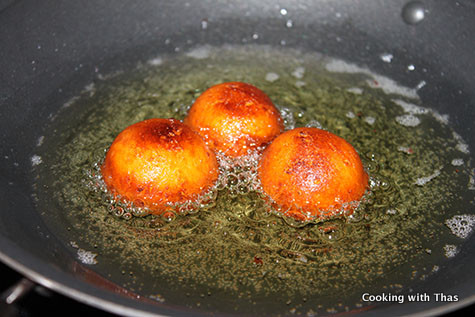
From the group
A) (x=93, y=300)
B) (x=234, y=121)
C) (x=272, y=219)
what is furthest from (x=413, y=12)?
(x=93, y=300)

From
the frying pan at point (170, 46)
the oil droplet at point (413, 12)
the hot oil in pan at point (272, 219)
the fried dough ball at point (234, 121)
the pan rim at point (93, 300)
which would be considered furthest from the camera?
the oil droplet at point (413, 12)

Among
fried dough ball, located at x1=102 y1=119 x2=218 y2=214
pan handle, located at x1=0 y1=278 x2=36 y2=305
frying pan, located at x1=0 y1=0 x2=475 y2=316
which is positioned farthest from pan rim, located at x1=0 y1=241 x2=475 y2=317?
fried dough ball, located at x1=102 y1=119 x2=218 y2=214

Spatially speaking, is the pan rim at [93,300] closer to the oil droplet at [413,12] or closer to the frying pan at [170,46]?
the frying pan at [170,46]

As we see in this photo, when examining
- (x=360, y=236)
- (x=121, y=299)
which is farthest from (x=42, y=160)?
(x=360, y=236)

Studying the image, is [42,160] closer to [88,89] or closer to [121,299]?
[88,89]

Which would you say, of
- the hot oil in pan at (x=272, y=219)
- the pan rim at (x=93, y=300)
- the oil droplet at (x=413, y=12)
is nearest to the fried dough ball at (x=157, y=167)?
the hot oil in pan at (x=272, y=219)
